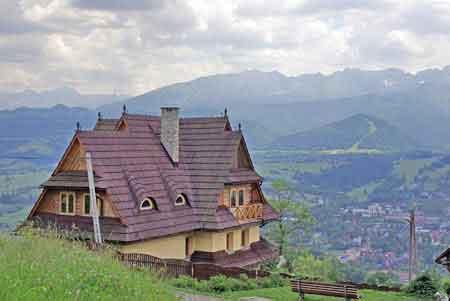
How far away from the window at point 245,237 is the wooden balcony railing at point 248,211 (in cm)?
88

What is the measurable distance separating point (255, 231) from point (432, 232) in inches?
3560

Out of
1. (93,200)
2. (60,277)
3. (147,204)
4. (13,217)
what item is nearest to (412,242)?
(147,204)

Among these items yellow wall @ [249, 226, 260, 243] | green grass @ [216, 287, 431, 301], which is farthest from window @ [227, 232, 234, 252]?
green grass @ [216, 287, 431, 301]

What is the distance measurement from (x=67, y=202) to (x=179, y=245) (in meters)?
5.36

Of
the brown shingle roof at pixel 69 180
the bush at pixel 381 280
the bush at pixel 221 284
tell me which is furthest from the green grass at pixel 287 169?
the bush at pixel 221 284

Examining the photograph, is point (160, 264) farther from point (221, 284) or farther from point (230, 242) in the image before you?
point (230, 242)

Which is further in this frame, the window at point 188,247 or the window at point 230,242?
the window at point 230,242

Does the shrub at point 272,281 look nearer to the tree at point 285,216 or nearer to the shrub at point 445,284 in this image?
the shrub at point 445,284

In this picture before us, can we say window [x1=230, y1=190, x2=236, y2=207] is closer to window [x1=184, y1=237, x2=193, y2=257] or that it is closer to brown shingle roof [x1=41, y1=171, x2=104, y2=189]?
window [x1=184, y1=237, x2=193, y2=257]

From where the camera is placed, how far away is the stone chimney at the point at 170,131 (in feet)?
105

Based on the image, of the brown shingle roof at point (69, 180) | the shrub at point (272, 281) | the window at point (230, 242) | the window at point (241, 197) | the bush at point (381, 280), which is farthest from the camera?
the window at point (241, 197)

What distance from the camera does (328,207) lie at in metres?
149

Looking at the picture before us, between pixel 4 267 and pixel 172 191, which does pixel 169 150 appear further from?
pixel 4 267

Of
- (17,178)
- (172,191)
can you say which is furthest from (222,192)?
(17,178)
